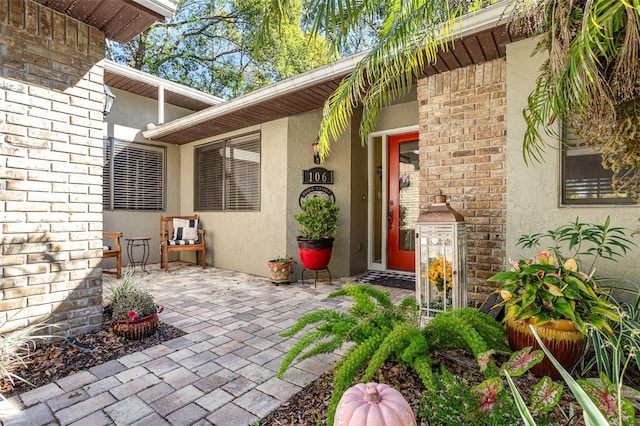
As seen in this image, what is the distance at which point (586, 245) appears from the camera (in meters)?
2.56

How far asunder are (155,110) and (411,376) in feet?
22.8

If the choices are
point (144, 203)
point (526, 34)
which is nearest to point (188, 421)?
point (526, 34)

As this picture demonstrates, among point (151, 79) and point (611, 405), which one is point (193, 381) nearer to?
point (611, 405)

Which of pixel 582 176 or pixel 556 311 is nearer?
pixel 556 311

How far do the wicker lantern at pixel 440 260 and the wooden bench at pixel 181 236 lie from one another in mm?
4439

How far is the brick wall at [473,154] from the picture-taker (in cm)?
A: 300

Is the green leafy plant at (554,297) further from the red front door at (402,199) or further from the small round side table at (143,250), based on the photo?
the small round side table at (143,250)

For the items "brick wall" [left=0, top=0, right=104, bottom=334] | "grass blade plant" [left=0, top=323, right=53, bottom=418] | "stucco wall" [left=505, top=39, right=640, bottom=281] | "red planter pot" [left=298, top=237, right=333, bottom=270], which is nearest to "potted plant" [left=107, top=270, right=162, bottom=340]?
"brick wall" [left=0, top=0, right=104, bottom=334]

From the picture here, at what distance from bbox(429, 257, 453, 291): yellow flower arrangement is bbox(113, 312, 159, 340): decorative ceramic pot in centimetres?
232

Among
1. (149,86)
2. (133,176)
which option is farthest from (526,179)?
(133,176)

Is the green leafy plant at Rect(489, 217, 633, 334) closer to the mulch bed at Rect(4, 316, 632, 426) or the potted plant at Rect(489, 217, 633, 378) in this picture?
the potted plant at Rect(489, 217, 633, 378)

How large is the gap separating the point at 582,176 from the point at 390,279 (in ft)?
9.06

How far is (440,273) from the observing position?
8.18 ft

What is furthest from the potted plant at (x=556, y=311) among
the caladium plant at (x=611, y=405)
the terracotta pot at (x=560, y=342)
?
the caladium plant at (x=611, y=405)
